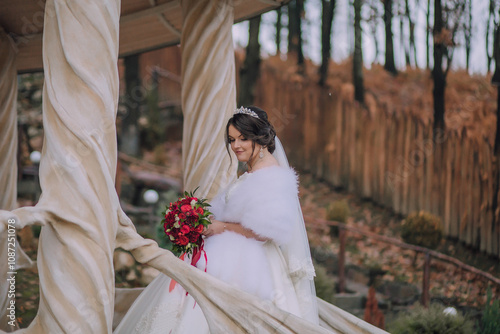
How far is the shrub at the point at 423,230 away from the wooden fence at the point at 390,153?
62cm

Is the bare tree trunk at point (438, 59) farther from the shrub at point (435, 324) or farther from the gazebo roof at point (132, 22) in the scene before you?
the gazebo roof at point (132, 22)

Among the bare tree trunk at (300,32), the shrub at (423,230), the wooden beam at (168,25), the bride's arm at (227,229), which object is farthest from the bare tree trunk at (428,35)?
the bride's arm at (227,229)

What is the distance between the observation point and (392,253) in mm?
9742

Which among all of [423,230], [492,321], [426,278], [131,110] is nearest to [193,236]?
[492,321]

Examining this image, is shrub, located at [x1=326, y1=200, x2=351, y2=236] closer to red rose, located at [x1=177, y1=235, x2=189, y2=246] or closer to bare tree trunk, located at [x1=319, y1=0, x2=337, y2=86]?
bare tree trunk, located at [x1=319, y1=0, x2=337, y2=86]

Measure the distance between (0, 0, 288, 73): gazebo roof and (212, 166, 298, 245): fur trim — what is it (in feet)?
4.81

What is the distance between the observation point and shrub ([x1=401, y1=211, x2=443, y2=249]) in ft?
28.5

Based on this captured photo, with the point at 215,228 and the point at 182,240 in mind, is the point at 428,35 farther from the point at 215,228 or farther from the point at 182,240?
the point at 182,240

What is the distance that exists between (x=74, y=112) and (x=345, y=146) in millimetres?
9161

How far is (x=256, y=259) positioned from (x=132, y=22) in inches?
114

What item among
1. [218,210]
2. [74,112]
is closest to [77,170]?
[74,112]

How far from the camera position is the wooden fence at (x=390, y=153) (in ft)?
28.9

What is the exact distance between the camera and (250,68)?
1298 centimetres

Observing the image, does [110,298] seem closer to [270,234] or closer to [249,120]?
[270,234]
